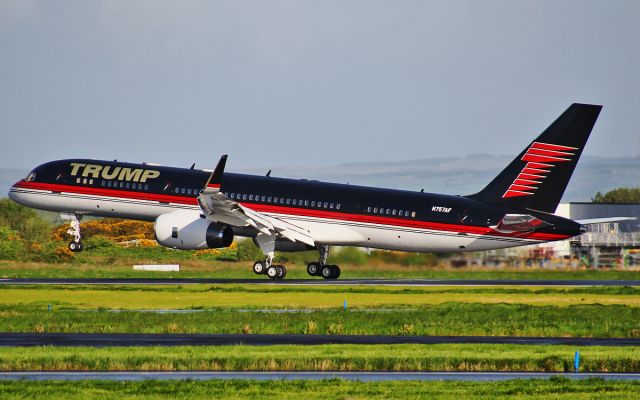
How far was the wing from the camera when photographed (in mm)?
61125

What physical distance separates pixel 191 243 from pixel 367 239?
9840mm

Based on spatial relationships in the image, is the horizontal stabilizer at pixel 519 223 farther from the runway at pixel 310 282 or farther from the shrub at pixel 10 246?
the shrub at pixel 10 246

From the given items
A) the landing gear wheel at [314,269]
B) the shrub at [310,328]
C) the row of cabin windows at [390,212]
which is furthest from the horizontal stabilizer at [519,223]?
the shrub at [310,328]

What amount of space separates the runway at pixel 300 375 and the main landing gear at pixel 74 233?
43273 mm

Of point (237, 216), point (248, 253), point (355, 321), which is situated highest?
point (237, 216)

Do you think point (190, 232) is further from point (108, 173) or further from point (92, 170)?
point (92, 170)

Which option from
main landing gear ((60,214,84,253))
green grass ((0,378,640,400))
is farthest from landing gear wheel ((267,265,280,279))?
green grass ((0,378,640,400))

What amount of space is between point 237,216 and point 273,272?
387 cm

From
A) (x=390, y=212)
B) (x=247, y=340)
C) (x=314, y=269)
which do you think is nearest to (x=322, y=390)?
(x=247, y=340)

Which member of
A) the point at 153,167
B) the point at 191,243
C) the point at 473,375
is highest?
the point at 153,167

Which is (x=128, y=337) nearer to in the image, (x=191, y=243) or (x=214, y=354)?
(x=214, y=354)

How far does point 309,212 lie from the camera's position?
65.6m

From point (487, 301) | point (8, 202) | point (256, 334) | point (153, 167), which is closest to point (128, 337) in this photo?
point (256, 334)

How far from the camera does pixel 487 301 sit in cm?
5122
